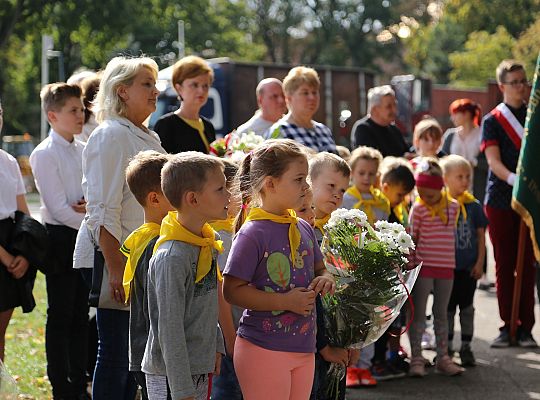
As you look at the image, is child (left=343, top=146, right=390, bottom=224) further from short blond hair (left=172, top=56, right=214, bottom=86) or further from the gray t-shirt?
the gray t-shirt

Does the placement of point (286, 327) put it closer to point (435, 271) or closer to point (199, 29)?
point (435, 271)

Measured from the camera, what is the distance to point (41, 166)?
6477 mm

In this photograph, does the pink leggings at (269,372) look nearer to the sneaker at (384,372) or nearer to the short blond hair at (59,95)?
the short blond hair at (59,95)

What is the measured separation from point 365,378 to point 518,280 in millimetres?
2137

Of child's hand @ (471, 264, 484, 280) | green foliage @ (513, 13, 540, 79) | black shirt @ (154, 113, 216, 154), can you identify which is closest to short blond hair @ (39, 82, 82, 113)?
black shirt @ (154, 113, 216, 154)

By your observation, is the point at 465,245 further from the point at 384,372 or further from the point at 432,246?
→ the point at 384,372

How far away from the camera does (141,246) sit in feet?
15.2

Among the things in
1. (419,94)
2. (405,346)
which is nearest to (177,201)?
(405,346)

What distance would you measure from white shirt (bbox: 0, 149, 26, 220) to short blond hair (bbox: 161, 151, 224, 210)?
2072mm

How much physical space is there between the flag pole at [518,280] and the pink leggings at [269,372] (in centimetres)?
454

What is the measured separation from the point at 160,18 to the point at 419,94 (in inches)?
650

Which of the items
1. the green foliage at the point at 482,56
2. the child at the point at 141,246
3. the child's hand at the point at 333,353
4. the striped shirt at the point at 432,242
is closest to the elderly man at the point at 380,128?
the striped shirt at the point at 432,242

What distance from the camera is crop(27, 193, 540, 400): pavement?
723 centimetres

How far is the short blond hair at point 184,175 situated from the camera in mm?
4320
